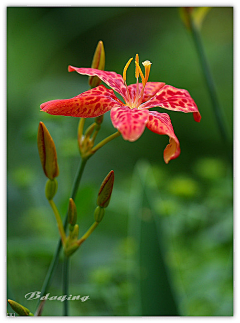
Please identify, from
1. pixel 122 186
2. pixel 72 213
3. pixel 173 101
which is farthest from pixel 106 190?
pixel 122 186

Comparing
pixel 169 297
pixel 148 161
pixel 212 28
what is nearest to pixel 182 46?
pixel 212 28

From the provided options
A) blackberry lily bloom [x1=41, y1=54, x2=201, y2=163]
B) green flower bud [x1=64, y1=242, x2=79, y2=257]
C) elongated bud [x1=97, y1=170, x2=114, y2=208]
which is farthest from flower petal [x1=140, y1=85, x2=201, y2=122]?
green flower bud [x1=64, y1=242, x2=79, y2=257]

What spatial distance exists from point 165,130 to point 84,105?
0.12 m

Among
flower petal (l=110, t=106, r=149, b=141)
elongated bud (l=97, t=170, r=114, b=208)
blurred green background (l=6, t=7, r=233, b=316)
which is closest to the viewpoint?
flower petal (l=110, t=106, r=149, b=141)

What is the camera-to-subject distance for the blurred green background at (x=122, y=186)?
0.75 m

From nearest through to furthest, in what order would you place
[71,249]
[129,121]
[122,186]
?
[129,121] → [71,249] → [122,186]

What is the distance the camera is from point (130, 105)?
574 mm

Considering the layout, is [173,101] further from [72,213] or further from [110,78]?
[72,213]

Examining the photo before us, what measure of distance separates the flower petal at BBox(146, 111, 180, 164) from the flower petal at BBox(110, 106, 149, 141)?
0.02m

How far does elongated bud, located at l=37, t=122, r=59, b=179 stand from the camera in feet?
1.69

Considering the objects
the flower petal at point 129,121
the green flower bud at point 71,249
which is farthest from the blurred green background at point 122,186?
the flower petal at point 129,121

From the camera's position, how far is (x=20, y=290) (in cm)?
73

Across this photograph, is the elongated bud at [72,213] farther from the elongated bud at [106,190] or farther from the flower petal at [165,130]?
the flower petal at [165,130]

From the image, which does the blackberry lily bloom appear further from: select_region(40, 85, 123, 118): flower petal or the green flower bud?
the green flower bud
